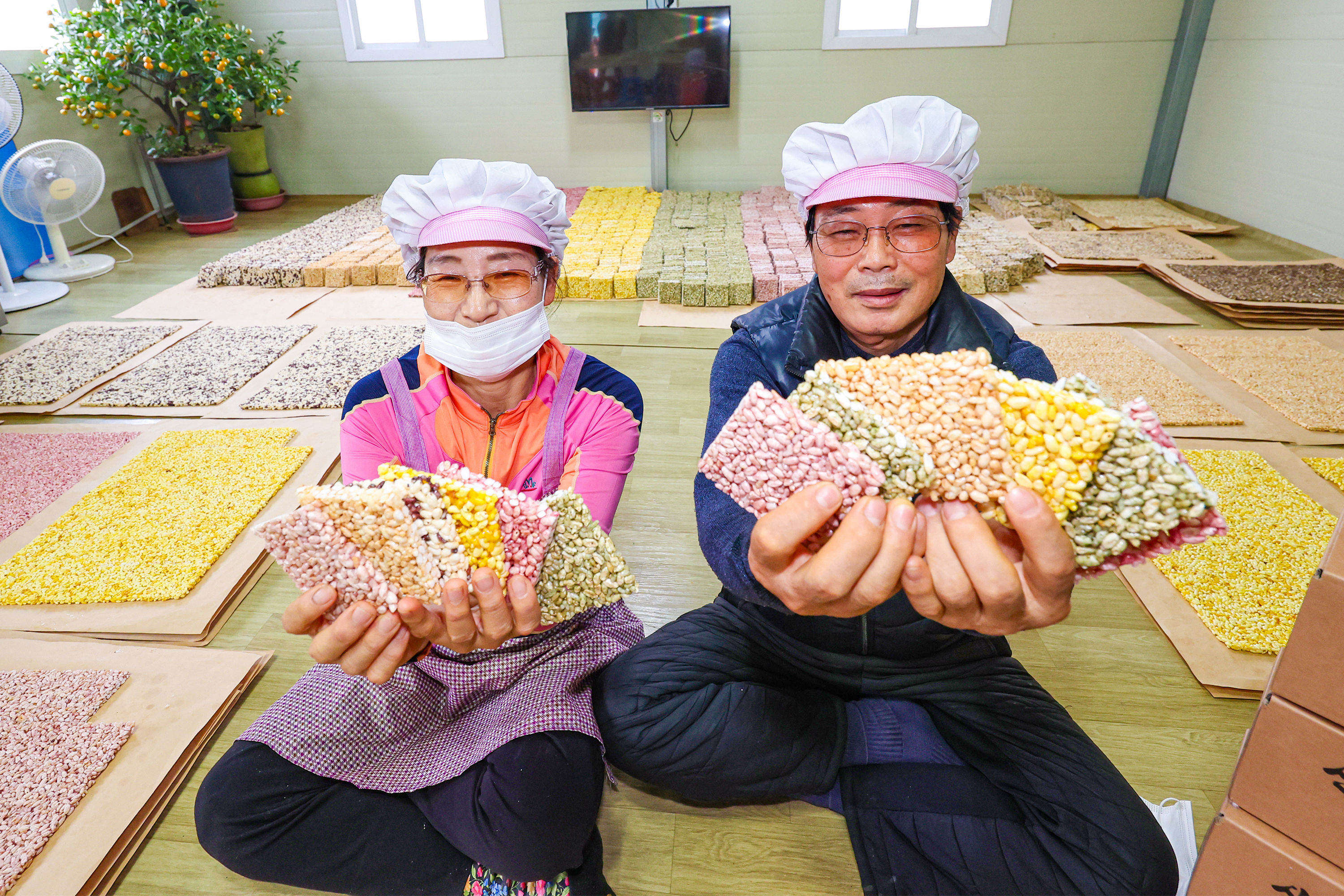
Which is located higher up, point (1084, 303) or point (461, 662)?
point (461, 662)

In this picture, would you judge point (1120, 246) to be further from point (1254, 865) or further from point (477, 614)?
point (477, 614)

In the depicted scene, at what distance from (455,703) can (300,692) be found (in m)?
0.29

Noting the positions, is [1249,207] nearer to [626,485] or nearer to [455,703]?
[626,485]

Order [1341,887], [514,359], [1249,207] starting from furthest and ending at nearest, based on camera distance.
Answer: [1249,207] → [514,359] → [1341,887]

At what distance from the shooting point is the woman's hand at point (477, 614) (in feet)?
3.74

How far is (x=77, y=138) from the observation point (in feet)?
19.7

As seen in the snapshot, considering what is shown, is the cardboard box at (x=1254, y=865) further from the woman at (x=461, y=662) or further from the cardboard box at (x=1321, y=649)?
the woman at (x=461, y=662)

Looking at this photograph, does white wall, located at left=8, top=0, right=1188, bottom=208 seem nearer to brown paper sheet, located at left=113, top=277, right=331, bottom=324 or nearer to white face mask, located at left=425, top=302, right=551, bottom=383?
brown paper sheet, located at left=113, top=277, right=331, bottom=324

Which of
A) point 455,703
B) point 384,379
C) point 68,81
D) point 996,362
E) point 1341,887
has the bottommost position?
point 455,703

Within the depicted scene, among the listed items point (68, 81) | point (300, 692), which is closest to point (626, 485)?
point (300, 692)

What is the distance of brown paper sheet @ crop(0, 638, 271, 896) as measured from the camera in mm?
1397

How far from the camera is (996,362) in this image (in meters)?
1.36

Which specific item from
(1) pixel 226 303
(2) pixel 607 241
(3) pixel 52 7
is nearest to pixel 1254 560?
(2) pixel 607 241

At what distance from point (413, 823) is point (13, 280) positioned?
5515 millimetres
